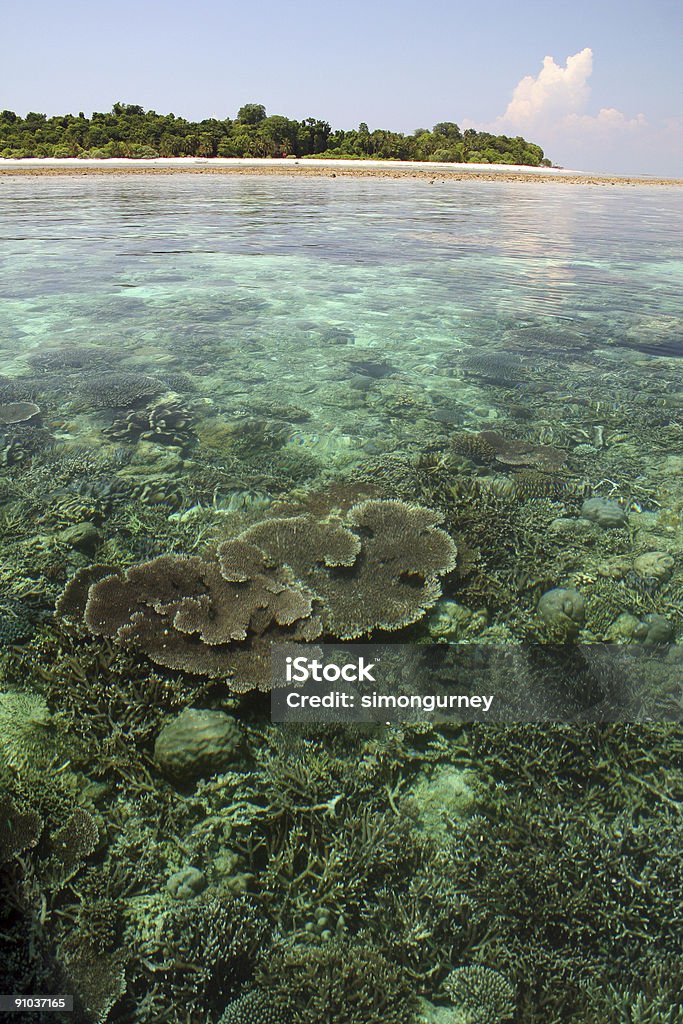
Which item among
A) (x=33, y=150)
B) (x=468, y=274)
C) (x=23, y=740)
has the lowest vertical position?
(x=23, y=740)

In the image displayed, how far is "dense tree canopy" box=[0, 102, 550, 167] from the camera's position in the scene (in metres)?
70.7

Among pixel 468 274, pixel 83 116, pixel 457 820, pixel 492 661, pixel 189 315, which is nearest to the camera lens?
pixel 457 820

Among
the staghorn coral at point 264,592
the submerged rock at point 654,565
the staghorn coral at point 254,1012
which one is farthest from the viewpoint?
the submerged rock at point 654,565

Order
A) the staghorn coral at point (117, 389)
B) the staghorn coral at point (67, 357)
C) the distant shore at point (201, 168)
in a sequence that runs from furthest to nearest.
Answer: the distant shore at point (201, 168), the staghorn coral at point (67, 357), the staghorn coral at point (117, 389)

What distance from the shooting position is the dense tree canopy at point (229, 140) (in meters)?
70.7

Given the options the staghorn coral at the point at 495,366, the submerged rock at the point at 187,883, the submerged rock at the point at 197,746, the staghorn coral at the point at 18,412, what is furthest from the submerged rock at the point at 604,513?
the staghorn coral at the point at 18,412

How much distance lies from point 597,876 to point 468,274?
600 inches

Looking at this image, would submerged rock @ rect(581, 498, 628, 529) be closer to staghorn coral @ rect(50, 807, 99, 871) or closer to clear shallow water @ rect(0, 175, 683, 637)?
clear shallow water @ rect(0, 175, 683, 637)

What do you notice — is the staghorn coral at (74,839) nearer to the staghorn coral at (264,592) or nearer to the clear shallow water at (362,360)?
the staghorn coral at (264,592)

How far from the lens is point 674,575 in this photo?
166 inches

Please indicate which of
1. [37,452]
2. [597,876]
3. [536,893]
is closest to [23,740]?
[536,893]

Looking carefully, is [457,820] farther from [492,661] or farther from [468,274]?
[468,274]

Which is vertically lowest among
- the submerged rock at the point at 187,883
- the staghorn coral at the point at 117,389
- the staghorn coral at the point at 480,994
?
the staghorn coral at the point at 480,994

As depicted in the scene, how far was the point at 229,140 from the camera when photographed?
259ft
